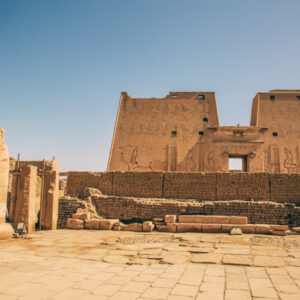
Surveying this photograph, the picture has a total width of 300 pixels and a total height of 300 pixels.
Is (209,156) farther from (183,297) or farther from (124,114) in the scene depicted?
(183,297)

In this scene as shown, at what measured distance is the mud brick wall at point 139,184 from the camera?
13.3 m

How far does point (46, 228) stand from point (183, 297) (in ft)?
28.4

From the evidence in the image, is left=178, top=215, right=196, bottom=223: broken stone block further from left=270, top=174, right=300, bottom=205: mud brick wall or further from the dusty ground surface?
left=270, top=174, right=300, bottom=205: mud brick wall

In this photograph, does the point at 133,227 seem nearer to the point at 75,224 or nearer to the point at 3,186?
the point at 75,224

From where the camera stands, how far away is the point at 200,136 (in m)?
19.0

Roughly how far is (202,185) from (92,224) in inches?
181

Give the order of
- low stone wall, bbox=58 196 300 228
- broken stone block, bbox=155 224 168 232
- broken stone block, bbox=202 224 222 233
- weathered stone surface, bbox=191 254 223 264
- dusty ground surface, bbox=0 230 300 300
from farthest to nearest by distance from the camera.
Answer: low stone wall, bbox=58 196 300 228 < broken stone block, bbox=155 224 168 232 < broken stone block, bbox=202 224 222 233 < weathered stone surface, bbox=191 254 223 264 < dusty ground surface, bbox=0 230 300 300

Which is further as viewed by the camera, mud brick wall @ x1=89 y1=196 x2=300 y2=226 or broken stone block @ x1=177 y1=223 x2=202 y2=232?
mud brick wall @ x1=89 y1=196 x2=300 y2=226

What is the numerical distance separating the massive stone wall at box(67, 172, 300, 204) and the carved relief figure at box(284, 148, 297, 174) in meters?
5.93

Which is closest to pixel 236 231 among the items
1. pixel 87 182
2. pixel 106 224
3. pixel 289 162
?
pixel 106 224

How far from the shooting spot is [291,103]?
19516 mm

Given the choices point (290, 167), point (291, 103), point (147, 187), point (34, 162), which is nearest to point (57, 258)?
point (147, 187)

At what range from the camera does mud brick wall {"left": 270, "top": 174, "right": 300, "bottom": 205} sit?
41.5 ft

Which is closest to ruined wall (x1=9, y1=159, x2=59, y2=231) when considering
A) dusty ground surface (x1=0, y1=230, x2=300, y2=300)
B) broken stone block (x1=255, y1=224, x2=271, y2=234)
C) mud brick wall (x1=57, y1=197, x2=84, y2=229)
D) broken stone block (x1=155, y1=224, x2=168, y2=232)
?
mud brick wall (x1=57, y1=197, x2=84, y2=229)
